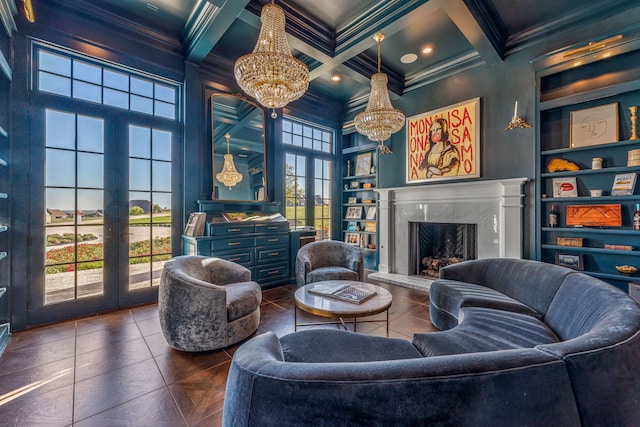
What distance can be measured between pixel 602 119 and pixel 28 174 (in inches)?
258

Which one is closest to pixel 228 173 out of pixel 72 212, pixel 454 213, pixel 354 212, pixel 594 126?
pixel 72 212

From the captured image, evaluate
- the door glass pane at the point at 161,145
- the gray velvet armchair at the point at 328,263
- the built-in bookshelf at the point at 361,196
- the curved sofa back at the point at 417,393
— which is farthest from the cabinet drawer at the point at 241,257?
the curved sofa back at the point at 417,393

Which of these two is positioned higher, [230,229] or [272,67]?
[272,67]

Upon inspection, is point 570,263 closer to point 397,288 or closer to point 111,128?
point 397,288

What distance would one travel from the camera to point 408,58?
4246mm

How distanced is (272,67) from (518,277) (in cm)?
299

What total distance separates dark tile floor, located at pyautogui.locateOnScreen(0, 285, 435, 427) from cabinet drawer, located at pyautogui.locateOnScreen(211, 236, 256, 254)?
44.2 inches

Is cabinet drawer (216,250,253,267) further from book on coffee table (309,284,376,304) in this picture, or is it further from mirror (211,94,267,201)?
book on coffee table (309,284,376,304)

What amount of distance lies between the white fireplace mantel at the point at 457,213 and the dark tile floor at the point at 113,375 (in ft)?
5.76

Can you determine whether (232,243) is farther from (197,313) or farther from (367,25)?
(367,25)

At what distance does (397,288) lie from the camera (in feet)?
14.5

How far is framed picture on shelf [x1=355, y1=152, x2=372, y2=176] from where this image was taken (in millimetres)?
5835

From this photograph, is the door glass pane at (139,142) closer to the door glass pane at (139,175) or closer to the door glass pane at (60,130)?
the door glass pane at (139,175)

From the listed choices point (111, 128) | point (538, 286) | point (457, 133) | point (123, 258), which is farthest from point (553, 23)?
point (123, 258)
